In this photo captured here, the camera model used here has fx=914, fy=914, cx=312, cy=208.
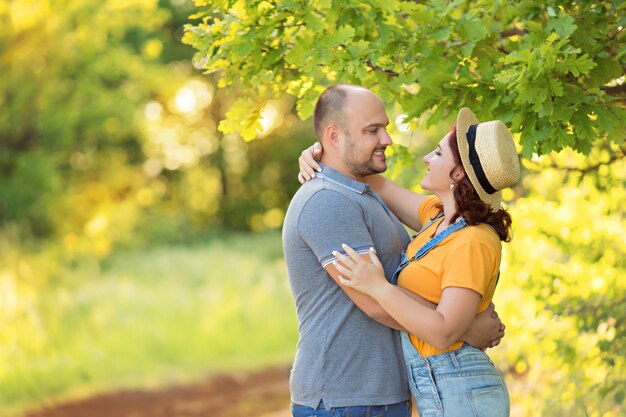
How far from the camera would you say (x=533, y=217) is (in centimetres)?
624

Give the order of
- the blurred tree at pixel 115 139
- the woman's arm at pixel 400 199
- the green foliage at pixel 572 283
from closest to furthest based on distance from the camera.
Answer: the woman's arm at pixel 400 199 < the green foliage at pixel 572 283 < the blurred tree at pixel 115 139

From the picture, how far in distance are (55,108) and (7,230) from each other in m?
2.17

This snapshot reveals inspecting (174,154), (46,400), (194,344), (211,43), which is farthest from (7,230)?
(211,43)

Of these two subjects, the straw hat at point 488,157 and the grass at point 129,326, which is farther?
the grass at point 129,326

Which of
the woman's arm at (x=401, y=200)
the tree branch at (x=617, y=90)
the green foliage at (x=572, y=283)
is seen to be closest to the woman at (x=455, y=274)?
the woman's arm at (x=401, y=200)

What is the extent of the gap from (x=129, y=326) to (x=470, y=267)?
29.9ft

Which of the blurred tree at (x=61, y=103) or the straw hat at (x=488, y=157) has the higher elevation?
the straw hat at (x=488, y=157)

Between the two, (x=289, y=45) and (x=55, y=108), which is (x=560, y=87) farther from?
(x=55, y=108)

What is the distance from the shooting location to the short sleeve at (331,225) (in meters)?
3.03

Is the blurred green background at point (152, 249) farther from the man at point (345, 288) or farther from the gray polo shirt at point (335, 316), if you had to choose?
the gray polo shirt at point (335, 316)

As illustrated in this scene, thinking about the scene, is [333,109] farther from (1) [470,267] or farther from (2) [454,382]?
(2) [454,382]

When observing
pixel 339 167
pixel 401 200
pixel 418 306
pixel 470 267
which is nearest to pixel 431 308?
pixel 418 306

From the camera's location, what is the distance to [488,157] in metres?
3.08

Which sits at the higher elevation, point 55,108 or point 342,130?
point 342,130
